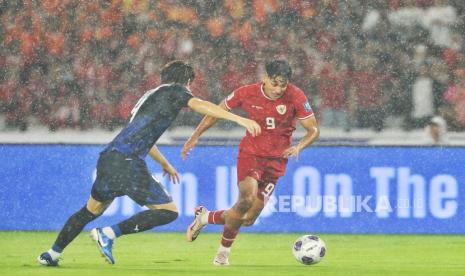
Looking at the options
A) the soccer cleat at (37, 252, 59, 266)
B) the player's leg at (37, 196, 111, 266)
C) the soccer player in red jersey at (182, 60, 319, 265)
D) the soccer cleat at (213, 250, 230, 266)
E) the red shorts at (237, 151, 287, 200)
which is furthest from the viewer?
the red shorts at (237, 151, 287, 200)

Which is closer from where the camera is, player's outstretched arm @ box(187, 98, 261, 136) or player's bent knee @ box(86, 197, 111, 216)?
player's outstretched arm @ box(187, 98, 261, 136)

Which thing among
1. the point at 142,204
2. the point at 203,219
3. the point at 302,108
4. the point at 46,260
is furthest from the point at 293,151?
the point at 46,260

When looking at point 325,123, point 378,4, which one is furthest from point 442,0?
point 325,123

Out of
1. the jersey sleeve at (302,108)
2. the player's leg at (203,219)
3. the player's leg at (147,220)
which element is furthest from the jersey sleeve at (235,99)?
the player's leg at (147,220)

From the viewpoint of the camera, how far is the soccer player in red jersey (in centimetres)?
830

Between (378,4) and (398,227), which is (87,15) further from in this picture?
(398,227)

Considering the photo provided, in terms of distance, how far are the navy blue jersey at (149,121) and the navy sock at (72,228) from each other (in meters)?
0.49

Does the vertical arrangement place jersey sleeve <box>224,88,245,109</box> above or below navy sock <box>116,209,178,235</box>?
above

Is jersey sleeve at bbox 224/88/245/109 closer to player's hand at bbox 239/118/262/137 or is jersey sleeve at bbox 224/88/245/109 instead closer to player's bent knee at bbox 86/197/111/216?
player's bent knee at bbox 86/197/111/216

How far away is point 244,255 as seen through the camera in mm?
9398

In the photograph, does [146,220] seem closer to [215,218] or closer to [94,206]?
[94,206]

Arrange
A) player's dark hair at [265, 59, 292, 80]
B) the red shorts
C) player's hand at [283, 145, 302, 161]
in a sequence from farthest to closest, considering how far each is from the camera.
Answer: the red shorts < player's hand at [283, 145, 302, 161] < player's dark hair at [265, 59, 292, 80]

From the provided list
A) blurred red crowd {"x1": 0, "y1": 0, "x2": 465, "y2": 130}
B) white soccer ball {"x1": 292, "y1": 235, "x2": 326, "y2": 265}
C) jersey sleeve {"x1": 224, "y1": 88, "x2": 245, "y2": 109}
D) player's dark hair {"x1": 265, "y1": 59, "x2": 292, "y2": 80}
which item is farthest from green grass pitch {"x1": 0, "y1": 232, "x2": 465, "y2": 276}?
blurred red crowd {"x1": 0, "y1": 0, "x2": 465, "y2": 130}

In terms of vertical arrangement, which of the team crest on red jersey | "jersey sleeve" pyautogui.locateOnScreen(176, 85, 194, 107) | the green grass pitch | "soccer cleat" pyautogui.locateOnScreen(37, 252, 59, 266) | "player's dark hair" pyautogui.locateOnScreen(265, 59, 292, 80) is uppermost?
Answer: "player's dark hair" pyautogui.locateOnScreen(265, 59, 292, 80)
